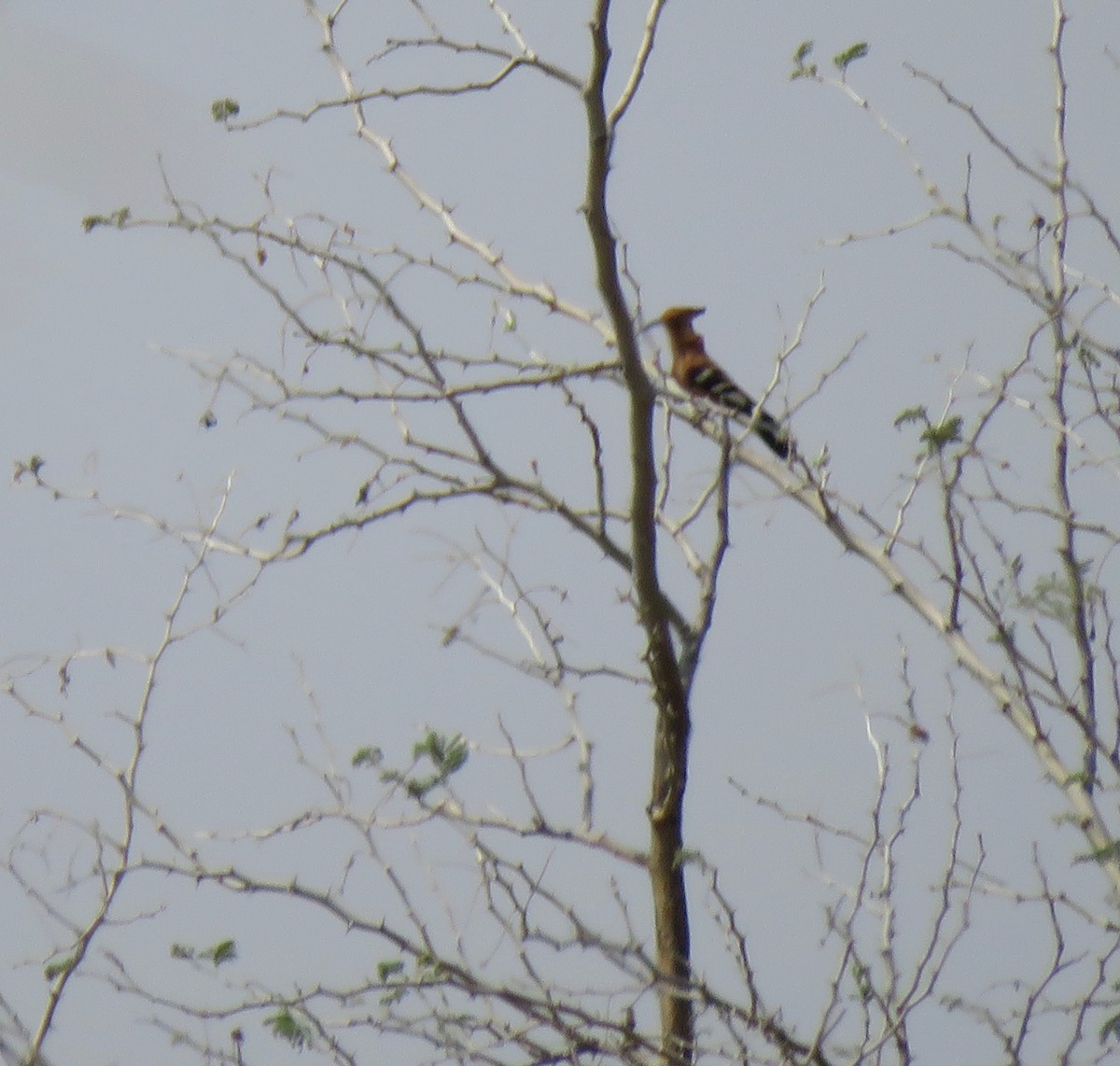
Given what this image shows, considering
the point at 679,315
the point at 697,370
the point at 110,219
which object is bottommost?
the point at 110,219

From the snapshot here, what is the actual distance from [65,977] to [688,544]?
204 centimetres

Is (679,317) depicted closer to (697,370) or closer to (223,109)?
(697,370)

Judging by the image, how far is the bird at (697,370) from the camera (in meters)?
5.83

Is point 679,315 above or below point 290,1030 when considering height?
above

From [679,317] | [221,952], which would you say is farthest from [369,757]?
[679,317]

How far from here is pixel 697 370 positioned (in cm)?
627

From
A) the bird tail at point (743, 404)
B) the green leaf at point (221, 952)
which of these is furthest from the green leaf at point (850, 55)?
the green leaf at point (221, 952)

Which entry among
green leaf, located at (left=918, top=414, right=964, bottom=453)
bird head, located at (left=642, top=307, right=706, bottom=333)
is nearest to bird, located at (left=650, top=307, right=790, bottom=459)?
bird head, located at (left=642, top=307, right=706, bottom=333)

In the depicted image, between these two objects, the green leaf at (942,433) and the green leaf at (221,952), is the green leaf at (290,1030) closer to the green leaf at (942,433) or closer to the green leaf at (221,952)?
the green leaf at (221,952)

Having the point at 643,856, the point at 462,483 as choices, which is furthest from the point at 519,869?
the point at 462,483

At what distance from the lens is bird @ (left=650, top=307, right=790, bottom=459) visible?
229 inches

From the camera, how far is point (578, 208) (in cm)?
339

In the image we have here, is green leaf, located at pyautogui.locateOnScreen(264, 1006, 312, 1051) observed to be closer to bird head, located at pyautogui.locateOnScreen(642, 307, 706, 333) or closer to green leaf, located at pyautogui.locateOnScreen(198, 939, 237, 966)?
green leaf, located at pyautogui.locateOnScreen(198, 939, 237, 966)

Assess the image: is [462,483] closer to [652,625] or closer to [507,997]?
[652,625]
